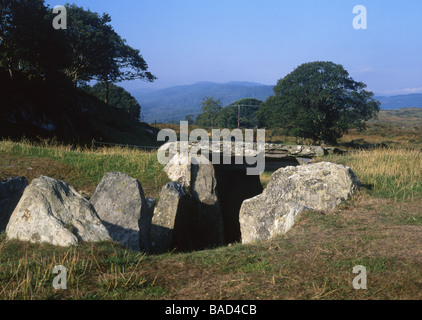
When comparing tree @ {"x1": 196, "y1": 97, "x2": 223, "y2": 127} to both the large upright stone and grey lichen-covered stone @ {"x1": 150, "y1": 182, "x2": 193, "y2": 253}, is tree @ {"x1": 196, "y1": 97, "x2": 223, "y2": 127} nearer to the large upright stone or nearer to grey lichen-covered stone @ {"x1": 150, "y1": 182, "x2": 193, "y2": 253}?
the large upright stone

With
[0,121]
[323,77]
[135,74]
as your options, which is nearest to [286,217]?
[0,121]

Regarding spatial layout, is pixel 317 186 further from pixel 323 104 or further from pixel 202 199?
pixel 323 104

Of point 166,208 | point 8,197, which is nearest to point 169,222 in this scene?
point 166,208

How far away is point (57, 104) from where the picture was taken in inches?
1028

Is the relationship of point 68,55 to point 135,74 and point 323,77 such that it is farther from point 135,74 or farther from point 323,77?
point 323,77

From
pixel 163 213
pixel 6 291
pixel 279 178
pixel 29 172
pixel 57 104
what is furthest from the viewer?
pixel 57 104

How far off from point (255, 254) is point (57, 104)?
76.5 ft

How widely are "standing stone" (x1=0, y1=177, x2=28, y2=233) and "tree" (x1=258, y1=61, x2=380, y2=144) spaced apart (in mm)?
28319

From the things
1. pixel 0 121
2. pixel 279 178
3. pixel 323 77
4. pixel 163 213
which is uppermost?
pixel 323 77

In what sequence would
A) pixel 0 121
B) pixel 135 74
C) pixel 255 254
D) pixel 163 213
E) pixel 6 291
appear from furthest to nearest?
pixel 135 74, pixel 0 121, pixel 163 213, pixel 255 254, pixel 6 291

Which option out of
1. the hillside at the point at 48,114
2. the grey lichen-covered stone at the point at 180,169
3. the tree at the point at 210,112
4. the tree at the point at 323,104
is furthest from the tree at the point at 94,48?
the tree at the point at 210,112

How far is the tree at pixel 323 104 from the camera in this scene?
3453 cm

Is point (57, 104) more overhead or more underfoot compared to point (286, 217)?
more overhead

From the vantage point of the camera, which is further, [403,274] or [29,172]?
[29,172]
